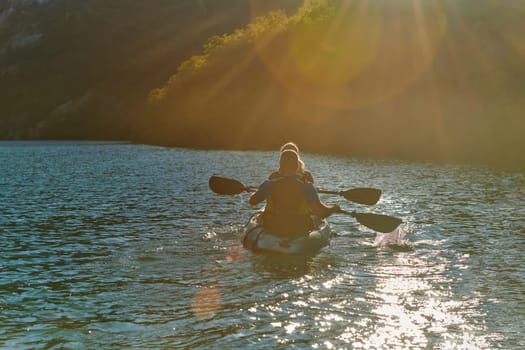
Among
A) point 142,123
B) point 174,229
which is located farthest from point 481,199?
point 142,123

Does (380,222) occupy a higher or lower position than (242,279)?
higher

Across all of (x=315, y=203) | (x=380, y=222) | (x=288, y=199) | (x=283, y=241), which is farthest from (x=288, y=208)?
(x=380, y=222)

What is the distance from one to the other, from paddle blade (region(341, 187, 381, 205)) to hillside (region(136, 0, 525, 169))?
104 ft

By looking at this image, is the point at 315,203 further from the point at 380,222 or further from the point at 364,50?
the point at 364,50

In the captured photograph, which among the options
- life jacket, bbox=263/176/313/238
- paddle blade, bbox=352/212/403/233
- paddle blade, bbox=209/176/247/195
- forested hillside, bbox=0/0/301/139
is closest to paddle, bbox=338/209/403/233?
paddle blade, bbox=352/212/403/233

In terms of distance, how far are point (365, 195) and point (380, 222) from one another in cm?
152

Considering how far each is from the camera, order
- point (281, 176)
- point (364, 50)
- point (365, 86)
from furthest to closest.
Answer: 1. point (364, 50)
2. point (365, 86)
3. point (281, 176)

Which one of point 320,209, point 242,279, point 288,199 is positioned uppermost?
point 288,199

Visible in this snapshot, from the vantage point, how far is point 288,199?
16.2m

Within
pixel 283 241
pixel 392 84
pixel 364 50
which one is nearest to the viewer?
pixel 283 241

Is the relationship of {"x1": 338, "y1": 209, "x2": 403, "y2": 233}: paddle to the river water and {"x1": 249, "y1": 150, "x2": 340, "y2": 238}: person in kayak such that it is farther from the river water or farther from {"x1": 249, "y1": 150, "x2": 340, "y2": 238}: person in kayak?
{"x1": 249, "y1": 150, "x2": 340, "y2": 238}: person in kayak

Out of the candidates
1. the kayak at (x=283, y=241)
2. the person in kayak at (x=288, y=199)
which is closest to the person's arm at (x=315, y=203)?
the person in kayak at (x=288, y=199)

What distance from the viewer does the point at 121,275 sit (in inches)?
566

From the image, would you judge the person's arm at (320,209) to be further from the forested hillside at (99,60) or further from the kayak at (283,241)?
the forested hillside at (99,60)
